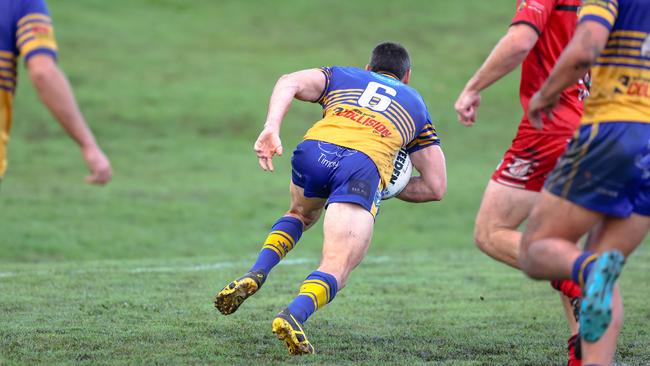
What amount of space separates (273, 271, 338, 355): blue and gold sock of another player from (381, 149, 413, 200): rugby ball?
976mm

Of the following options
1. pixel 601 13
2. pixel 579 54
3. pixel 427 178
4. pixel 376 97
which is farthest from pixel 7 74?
pixel 427 178

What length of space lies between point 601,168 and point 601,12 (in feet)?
2.28

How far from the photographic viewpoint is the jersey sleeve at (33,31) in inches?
191

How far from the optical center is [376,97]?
6453 mm

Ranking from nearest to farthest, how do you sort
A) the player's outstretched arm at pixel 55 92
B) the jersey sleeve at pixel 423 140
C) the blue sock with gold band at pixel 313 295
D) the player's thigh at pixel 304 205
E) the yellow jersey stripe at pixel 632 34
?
the yellow jersey stripe at pixel 632 34 → the player's outstretched arm at pixel 55 92 → the blue sock with gold band at pixel 313 295 → the player's thigh at pixel 304 205 → the jersey sleeve at pixel 423 140

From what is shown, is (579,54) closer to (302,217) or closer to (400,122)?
(400,122)

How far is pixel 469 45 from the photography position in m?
34.4

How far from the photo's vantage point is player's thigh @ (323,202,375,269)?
19.7ft

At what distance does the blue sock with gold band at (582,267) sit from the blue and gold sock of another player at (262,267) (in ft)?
7.40

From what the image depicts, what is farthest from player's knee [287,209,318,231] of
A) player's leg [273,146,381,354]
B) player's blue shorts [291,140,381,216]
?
player's leg [273,146,381,354]

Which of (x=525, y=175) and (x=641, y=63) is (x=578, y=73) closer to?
(x=641, y=63)

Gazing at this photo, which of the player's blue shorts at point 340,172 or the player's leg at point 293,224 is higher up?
the player's blue shorts at point 340,172

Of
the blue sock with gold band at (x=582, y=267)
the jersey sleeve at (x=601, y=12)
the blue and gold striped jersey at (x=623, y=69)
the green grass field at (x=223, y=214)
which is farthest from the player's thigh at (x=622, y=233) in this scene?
the green grass field at (x=223, y=214)

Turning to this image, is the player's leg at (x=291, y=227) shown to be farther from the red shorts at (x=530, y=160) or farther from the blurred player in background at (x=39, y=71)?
the blurred player in background at (x=39, y=71)
